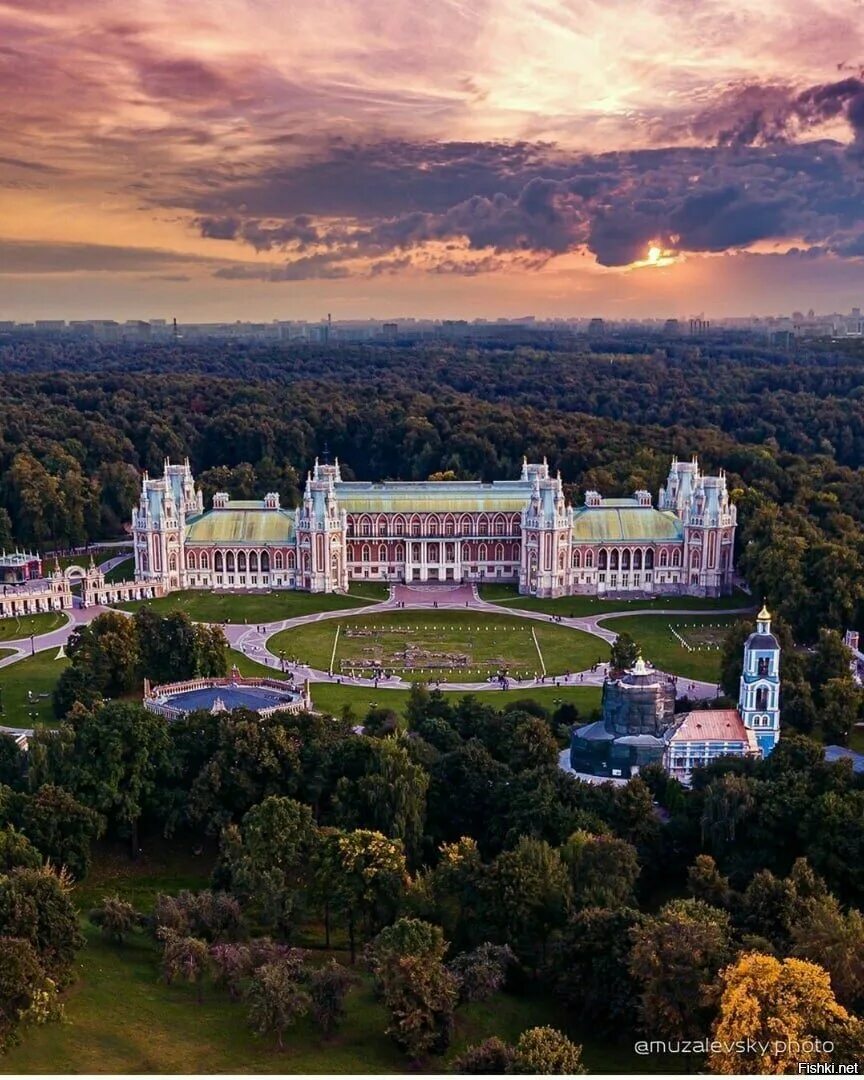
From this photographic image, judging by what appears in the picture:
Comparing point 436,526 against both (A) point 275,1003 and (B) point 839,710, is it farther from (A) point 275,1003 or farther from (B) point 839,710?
(A) point 275,1003

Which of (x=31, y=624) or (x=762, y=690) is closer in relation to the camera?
(x=762, y=690)

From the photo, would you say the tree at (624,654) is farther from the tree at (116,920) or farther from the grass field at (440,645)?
the tree at (116,920)

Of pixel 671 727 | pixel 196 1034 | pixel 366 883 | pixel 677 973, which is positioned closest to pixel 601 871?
pixel 677 973

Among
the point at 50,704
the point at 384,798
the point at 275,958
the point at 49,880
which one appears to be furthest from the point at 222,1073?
the point at 50,704

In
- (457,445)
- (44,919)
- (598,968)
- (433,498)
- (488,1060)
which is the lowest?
(598,968)

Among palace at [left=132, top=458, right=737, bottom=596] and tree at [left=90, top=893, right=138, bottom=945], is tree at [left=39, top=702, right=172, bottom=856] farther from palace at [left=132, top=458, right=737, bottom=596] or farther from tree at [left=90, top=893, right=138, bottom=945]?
palace at [left=132, top=458, right=737, bottom=596]

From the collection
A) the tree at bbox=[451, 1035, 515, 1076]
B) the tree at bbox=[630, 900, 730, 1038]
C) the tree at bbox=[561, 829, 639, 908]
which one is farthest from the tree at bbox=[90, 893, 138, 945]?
the tree at bbox=[630, 900, 730, 1038]

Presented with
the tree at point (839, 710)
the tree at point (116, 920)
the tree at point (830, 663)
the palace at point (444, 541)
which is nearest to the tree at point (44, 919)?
the tree at point (116, 920)
